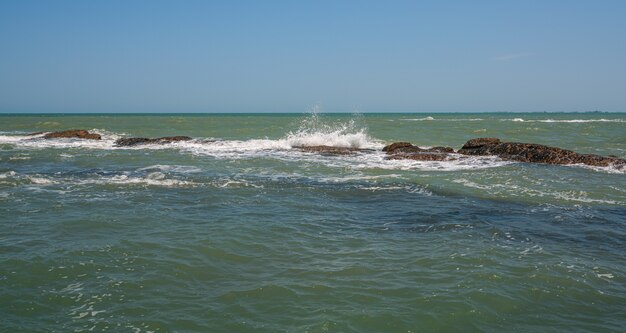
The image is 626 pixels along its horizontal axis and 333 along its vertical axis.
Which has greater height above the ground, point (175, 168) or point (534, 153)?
point (534, 153)

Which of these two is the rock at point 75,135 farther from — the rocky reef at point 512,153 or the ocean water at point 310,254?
the rocky reef at point 512,153

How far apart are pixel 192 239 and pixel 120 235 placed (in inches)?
48.3

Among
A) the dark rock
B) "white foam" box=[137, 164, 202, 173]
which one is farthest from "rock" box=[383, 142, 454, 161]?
"white foam" box=[137, 164, 202, 173]

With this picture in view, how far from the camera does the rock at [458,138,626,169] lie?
1816 cm

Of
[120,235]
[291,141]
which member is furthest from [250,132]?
[120,235]

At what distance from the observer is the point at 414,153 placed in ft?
68.4

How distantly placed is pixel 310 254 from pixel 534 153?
15142mm

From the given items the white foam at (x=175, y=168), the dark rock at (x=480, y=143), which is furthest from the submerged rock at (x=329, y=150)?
the white foam at (x=175, y=168)

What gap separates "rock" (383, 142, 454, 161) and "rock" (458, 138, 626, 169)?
1169mm

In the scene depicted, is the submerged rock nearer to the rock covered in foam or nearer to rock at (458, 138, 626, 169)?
rock at (458, 138, 626, 169)

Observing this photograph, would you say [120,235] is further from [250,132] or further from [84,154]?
[250,132]

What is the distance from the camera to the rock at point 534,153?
1816 cm

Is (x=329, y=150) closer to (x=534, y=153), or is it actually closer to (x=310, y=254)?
(x=534, y=153)

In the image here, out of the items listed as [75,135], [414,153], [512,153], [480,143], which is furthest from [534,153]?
[75,135]
